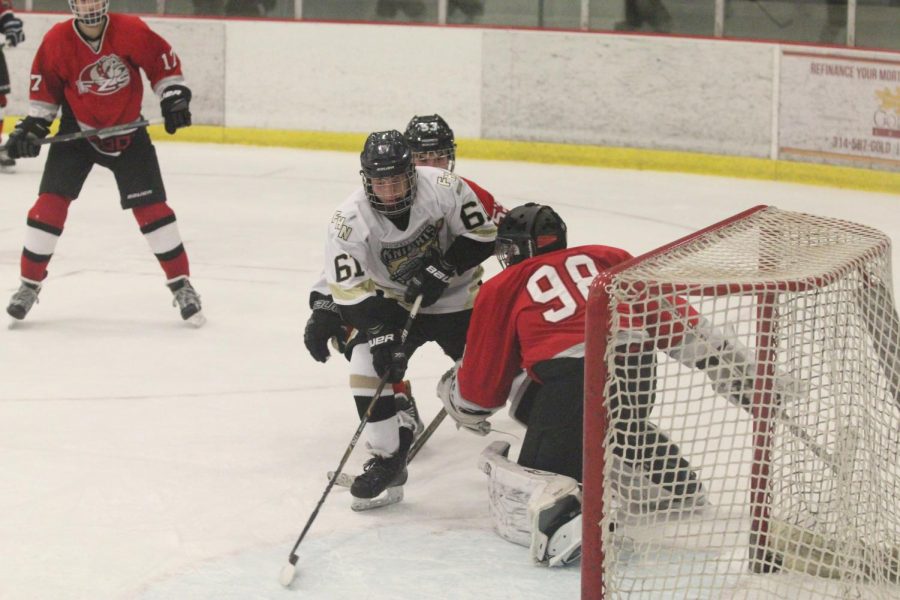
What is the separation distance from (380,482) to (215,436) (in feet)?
2.32

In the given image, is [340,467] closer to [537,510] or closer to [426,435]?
[426,435]

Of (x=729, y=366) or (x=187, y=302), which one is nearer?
(x=729, y=366)

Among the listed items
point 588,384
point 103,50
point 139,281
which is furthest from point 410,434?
point 139,281

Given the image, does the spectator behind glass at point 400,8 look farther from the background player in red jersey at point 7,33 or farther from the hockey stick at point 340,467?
the hockey stick at point 340,467

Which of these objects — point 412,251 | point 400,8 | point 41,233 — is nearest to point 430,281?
point 412,251

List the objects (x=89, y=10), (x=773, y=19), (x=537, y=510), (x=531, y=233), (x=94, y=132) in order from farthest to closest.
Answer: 1. (x=773, y=19)
2. (x=94, y=132)
3. (x=89, y=10)
4. (x=531, y=233)
5. (x=537, y=510)

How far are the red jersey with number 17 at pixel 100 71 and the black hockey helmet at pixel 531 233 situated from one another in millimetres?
2114

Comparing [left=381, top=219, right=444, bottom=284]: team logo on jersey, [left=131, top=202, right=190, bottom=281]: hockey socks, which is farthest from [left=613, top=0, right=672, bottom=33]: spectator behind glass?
[left=381, top=219, right=444, bottom=284]: team logo on jersey

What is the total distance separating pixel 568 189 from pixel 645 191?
1.34ft

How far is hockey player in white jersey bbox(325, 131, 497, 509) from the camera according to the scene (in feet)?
10.3

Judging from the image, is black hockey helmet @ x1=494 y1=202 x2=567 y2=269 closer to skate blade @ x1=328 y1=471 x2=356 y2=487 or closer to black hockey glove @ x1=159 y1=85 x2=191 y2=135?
skate blade @ x1=328 y1=471 x2=356 y2=487

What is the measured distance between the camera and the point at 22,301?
4.76 meters

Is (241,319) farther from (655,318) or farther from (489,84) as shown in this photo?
(489,84)

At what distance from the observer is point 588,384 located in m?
2.31
